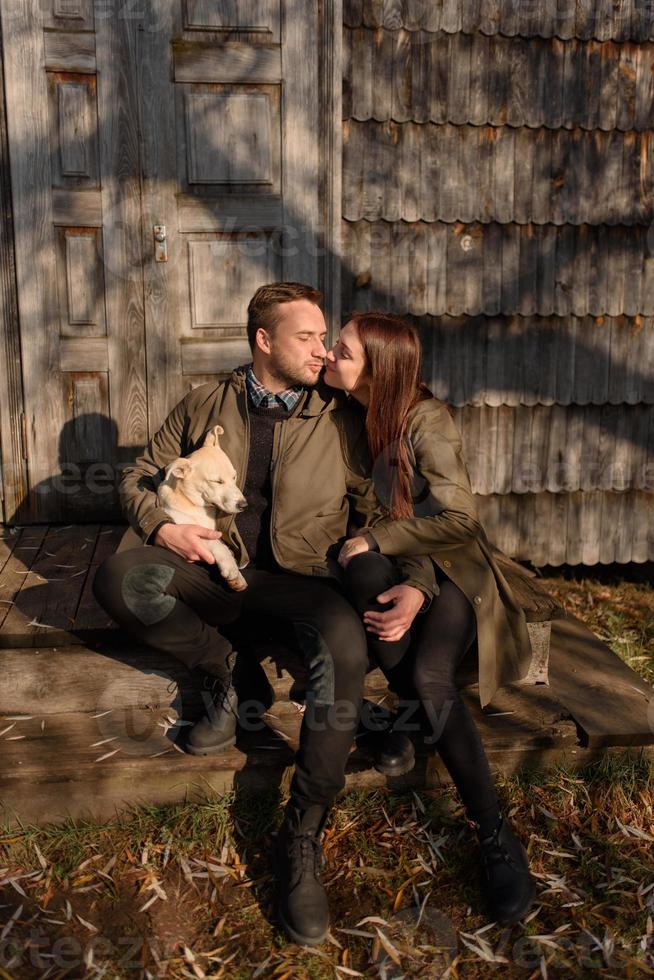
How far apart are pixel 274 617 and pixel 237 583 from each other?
0.18 m

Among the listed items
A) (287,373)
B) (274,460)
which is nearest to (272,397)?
(287,373)

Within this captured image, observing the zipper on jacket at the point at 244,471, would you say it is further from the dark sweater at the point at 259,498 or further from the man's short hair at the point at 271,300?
the man's short hair at the point at 271,300

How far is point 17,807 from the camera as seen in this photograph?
2949 mm

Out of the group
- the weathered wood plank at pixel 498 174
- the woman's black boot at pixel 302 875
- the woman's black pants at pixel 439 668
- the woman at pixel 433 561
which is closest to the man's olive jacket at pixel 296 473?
the woman at pixel 433 561

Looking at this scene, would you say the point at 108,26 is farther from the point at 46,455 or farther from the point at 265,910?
the point at 265,910

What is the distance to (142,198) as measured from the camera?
4.57 metres

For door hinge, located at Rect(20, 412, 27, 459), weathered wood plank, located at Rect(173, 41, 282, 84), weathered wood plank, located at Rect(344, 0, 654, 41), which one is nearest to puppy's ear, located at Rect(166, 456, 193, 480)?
door hinge, located at Rect(20, 412, 27, 459)

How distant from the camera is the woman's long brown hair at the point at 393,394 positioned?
3160 millimetres

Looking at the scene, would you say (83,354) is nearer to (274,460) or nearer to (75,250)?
(75,250)

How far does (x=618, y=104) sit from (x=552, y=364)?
1.37 m

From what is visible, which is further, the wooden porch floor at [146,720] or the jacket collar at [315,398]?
the jacket collar at [315,398]

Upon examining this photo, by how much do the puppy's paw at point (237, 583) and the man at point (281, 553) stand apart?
20 millimetres

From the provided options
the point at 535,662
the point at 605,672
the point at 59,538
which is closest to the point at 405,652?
the point at 535,662

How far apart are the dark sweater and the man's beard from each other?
124 mm
